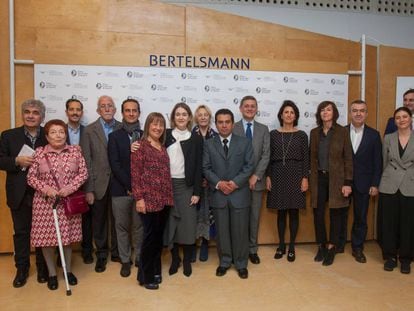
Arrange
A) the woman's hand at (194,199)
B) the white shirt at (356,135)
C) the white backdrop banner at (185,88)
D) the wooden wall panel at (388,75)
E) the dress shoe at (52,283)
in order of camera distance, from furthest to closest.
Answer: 1. the wooden wall panel at (388,75)
2. the white backdrop banner at (185,88)
3. the white shirt at (356,135)
4. the woman's hand at (194,199)
5. the dress shoe at (52,283)

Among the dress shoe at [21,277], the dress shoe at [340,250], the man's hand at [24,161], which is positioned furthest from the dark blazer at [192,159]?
the dress shoe at [340,250]

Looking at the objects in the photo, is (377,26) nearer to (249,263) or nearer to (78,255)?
(249,263)

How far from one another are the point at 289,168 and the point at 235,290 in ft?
4.63

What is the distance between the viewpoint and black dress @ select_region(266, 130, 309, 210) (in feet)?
13.0

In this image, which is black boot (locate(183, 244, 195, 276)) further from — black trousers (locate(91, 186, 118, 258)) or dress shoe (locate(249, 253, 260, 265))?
black trousers (locate(91, 186, 118, 258))

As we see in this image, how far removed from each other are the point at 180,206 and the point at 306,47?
2.54m

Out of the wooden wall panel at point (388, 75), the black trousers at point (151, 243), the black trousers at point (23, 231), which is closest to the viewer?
the black trousers at point (151, 243)

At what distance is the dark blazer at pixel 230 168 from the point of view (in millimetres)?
3467

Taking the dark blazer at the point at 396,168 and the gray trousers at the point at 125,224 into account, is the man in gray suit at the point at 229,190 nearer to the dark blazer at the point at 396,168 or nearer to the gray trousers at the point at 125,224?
the gray trousers at the point at 125,224

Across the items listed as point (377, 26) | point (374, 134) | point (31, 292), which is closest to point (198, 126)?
point (374, 134)

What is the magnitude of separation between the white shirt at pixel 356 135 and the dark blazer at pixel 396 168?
0.83 ft

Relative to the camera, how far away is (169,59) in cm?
427

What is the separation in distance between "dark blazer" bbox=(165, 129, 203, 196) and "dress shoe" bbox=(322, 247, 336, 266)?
1539 mm

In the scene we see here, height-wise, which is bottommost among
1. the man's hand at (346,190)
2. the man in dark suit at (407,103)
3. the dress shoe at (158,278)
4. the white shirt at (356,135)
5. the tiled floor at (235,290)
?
the tiled floor at (235,290)
